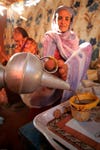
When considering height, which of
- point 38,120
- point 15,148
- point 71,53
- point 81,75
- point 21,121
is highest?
point 71,53

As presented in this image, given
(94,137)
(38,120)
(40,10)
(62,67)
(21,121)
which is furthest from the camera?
(21,121)

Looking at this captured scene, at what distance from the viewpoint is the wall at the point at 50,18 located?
1.07m

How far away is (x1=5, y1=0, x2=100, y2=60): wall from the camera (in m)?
1.07

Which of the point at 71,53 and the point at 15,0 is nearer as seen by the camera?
the point at 71,53

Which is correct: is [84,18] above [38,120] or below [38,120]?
above

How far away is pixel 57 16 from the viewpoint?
3.83 ft

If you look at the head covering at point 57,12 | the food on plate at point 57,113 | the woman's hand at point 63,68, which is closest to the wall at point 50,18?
the head covering at point 57,12

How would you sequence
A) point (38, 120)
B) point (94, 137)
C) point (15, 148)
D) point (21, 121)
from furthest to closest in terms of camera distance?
point (21, 121) < point (15, 148) < point (38, 120) < point (94, 137)

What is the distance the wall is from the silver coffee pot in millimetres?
793

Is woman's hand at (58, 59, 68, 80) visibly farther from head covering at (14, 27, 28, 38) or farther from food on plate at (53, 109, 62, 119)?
head covering at (14, 27, 28, 38)

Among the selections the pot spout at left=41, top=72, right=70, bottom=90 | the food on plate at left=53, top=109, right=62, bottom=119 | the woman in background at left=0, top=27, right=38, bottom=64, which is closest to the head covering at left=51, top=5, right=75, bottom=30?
the woman in background at left=0, top=27, right=38, bottom=64

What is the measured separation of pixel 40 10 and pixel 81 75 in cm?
58

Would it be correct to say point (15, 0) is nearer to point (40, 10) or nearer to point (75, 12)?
point (40, 10)

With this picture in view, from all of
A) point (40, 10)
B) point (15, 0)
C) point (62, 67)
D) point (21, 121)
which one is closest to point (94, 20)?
point (62, 67)
